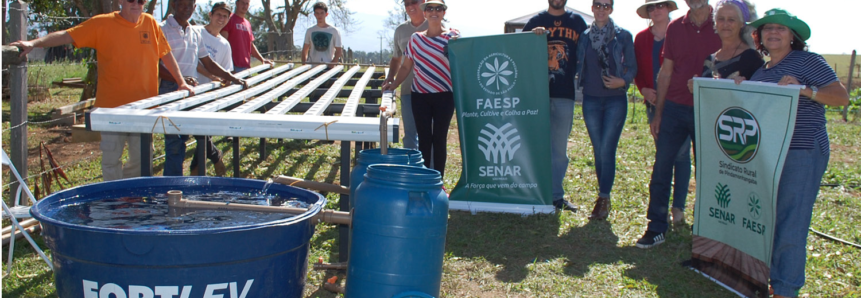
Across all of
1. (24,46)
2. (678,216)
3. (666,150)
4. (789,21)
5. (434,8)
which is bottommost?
(678,216)

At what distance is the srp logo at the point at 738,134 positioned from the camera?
3600 millimetres

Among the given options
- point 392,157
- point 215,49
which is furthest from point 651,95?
point 215,49

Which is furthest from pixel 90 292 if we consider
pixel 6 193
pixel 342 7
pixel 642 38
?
pixel 342 7

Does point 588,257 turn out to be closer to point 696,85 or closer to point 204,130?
point 696,85

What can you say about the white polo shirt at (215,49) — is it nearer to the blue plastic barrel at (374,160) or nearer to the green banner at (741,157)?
the blue plastic barrel at (374,160)

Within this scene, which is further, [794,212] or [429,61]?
[429,61]

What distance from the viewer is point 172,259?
88.3 inches

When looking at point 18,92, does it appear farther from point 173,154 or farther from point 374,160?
point 374,160

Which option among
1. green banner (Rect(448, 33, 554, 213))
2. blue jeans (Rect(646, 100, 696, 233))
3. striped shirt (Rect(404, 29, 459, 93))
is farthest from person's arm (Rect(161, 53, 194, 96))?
blue jeans (Rect(646, 100, 696, 233))

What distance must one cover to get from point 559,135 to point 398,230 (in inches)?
122

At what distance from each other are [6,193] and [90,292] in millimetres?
4031

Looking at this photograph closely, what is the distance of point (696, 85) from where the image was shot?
13.2ft

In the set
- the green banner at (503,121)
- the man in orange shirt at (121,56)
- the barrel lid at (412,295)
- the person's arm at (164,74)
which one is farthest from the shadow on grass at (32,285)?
the green banner at (503,121)

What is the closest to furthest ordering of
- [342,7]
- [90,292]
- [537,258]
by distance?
1. [90,292]
2. [537,258]
3. [342,7]
